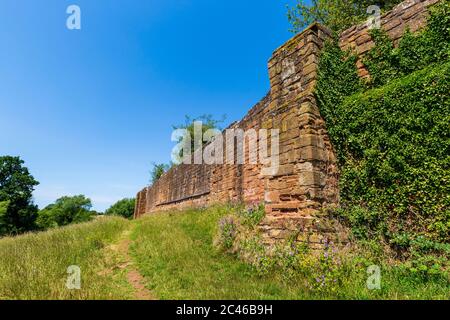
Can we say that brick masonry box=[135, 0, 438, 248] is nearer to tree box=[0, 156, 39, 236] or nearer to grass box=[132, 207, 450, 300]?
grass box=[132, 207, 450, 300]

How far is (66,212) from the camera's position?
155ft

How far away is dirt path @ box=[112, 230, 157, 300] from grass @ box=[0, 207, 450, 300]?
67 mm

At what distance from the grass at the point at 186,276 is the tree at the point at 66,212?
39.3 m

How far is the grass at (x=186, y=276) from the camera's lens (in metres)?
3.35

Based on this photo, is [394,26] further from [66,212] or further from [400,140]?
[66,212]

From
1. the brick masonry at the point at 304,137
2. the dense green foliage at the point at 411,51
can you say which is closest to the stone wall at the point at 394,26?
the brick masonry at the point at 304,137

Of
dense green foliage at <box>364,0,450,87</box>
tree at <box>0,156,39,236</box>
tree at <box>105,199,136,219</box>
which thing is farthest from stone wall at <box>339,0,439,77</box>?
tree at <box>105,199,136,219</box>

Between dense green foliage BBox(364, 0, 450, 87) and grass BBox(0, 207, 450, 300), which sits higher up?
dense green foliage BBox(364, 0, 450, 87)

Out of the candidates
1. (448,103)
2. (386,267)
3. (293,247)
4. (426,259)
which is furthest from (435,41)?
(293,247)

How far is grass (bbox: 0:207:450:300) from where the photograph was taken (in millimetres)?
3346

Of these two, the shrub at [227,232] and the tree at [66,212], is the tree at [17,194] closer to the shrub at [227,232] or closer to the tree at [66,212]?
the tree at [66,212]

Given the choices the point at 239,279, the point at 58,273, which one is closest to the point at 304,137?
the point at 239,279

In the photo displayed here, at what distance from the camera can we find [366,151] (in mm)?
4410

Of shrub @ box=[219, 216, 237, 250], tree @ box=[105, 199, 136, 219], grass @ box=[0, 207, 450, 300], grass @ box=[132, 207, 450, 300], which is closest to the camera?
grass @ box=[132, 207, 450, 300]
